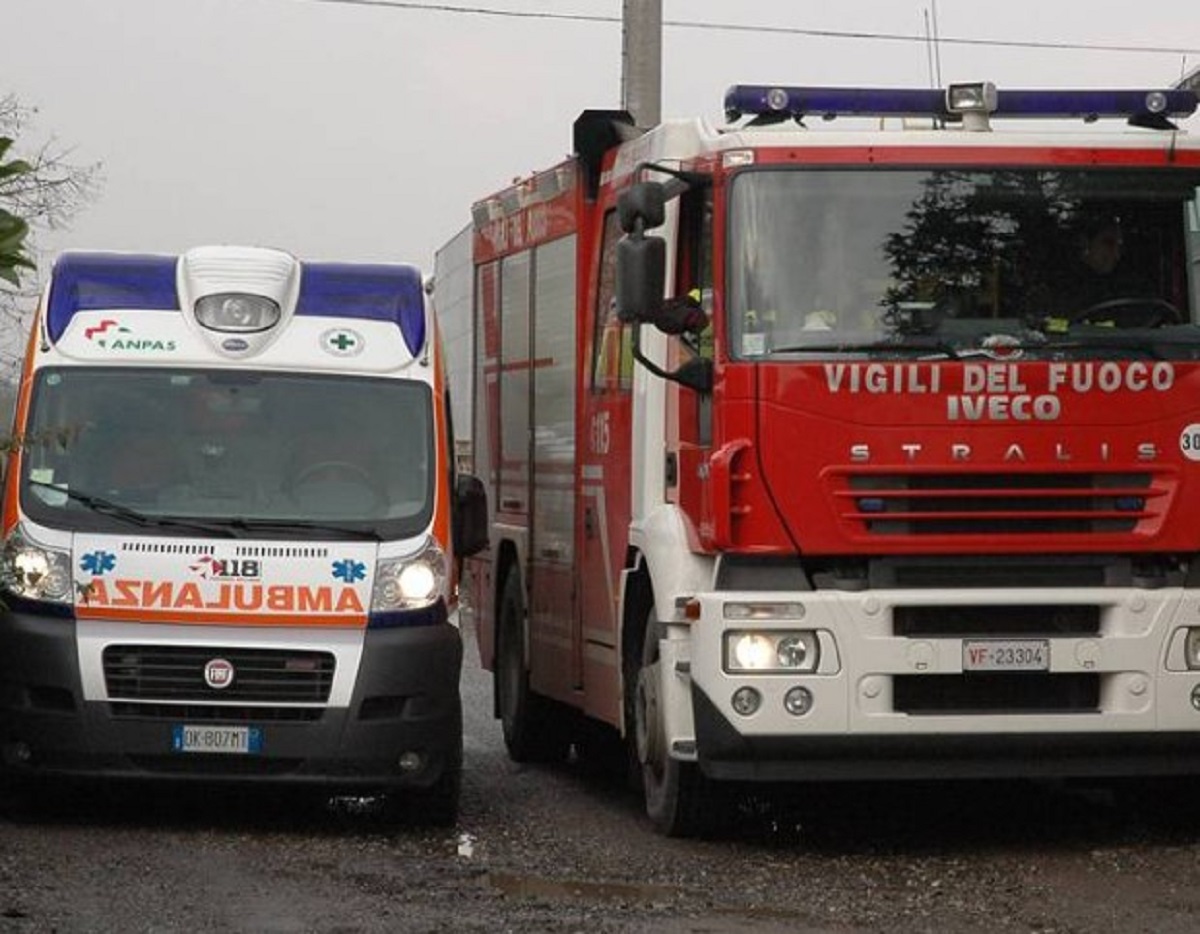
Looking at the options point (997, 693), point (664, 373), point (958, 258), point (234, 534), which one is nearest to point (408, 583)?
point (234, 534)

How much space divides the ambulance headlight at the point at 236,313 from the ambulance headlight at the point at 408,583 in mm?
1427

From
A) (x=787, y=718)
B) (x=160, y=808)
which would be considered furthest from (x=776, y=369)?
(x=160, y=808)

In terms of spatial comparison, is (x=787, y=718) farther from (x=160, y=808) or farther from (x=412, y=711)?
(x=160, y=808)

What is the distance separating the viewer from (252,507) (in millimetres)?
12359

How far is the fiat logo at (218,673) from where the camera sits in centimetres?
1183

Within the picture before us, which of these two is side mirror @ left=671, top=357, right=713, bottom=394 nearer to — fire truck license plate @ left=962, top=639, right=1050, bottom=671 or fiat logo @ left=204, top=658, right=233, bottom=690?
fire truck license plate @ left=962, top=639, right=1050, bottom=671

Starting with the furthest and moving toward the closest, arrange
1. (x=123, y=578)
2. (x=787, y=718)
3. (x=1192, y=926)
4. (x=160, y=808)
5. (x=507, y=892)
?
(x=160, y=808) < (x=123, y=578) < (x=787, y=718) < (x=507, y=892) < (x=1192, y=926)

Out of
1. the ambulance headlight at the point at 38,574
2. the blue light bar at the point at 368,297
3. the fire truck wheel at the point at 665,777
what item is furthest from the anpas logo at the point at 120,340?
the fire truck wheel at the point at 665,777

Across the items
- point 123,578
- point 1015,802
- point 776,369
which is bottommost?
point 1015,802

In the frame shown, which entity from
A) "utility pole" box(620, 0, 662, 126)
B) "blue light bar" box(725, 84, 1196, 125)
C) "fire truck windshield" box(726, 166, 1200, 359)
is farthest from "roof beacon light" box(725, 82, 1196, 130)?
"utility pole" box(620, 0, 662, 126)

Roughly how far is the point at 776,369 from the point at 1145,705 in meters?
2.02

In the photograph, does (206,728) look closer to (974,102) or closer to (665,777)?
(665,777)

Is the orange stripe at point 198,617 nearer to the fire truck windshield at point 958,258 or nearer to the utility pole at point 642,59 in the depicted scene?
the fire truck windshield at point 958,258

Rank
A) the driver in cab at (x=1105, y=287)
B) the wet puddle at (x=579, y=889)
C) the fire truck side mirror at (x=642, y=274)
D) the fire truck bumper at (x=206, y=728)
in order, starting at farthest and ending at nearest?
the fire truck bumper at (x=206, y=728) → the driver in cab at (x=1105, y=287) → the fire truck side mirror at (x=642, y=274) → the wet puddle at (x=579, y=889)
